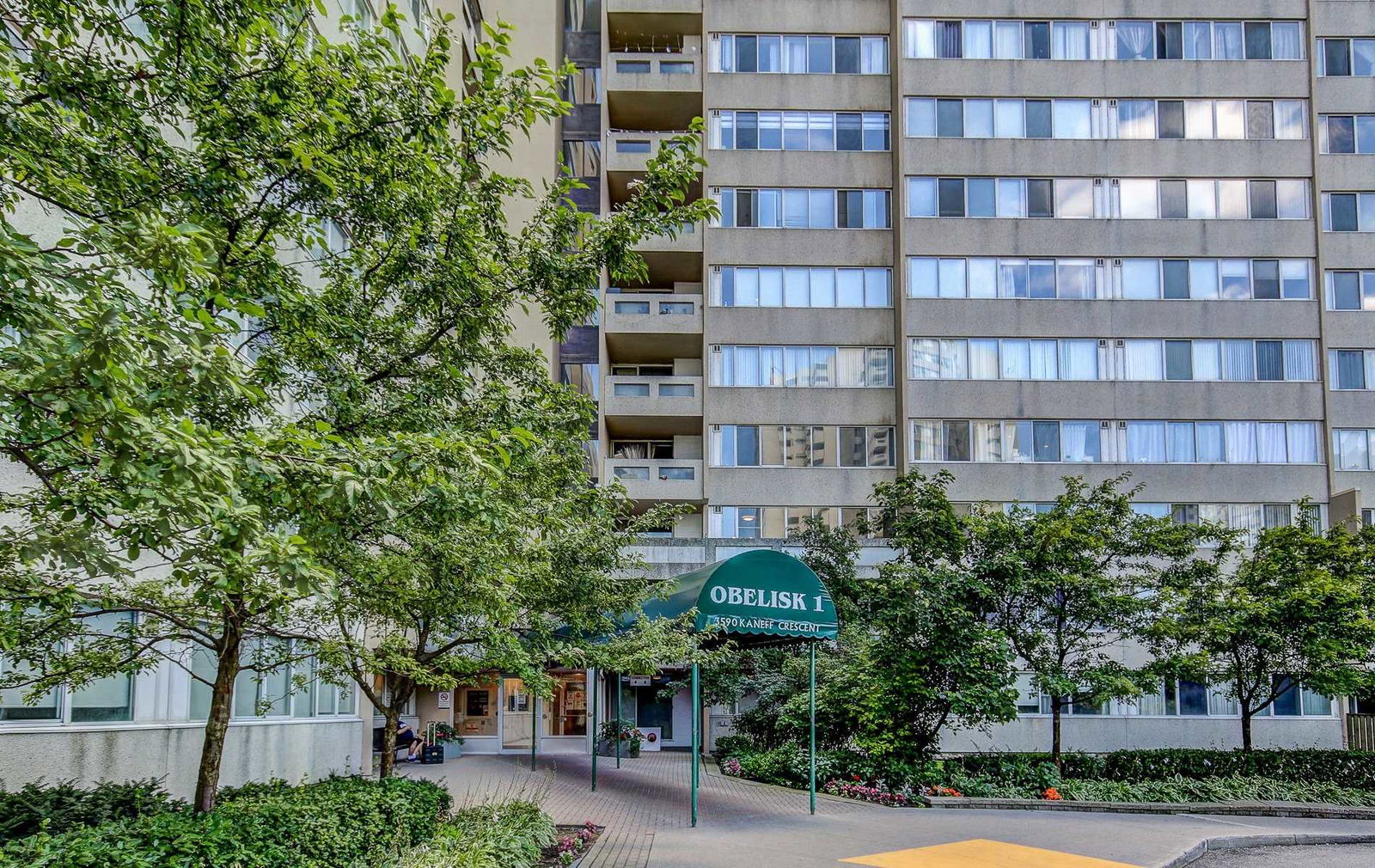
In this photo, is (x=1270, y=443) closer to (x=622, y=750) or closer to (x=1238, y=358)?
A: (x=1238, y=358)

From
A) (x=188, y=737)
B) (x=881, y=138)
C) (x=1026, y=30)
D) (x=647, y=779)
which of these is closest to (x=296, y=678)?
(x=188, y=737)

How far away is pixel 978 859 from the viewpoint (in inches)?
509

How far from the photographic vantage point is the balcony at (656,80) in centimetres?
3762

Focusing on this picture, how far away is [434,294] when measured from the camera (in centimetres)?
982

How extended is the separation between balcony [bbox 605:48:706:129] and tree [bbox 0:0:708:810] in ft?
88.9

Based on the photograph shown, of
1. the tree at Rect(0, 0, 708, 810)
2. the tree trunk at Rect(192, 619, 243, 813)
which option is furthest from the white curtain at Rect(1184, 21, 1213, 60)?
the tree trunk at Rect(192, 619, 243, 813)

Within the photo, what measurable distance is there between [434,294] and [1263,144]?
35.1m

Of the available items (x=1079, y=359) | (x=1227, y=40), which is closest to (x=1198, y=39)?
(x=1227, y=40)

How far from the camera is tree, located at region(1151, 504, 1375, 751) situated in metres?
20.5

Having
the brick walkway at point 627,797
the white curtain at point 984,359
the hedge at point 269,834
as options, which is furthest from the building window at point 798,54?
the hedge at point 269,834

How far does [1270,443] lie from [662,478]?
66.2 feet

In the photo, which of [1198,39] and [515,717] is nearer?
[515,717]

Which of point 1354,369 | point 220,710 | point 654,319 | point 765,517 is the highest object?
point 654,319

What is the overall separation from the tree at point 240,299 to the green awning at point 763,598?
462 centimetres
